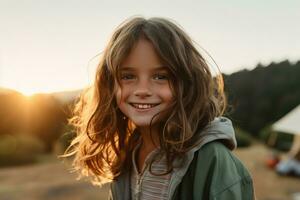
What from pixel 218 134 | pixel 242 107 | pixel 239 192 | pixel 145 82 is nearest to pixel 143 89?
pixel 145 82

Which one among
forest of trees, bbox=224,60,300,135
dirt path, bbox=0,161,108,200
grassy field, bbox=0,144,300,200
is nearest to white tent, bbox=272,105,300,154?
grassy field, bbox=0,144,300,200

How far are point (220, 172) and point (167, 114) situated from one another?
0.26 meters

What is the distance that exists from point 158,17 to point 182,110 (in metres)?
0.33

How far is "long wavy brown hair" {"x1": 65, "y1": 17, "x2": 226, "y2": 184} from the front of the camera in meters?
1.71

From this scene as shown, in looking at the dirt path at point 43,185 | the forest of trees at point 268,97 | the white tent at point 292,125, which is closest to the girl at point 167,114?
the dirt path at point 43,185

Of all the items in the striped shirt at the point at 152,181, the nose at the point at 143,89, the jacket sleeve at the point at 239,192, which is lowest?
the striped shirt at the point at 152,181

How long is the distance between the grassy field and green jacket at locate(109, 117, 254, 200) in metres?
5.42

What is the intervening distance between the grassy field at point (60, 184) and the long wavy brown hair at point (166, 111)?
503 centimetres

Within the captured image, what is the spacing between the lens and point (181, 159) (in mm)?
1653

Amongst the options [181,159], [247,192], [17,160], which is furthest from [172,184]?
[17,160]

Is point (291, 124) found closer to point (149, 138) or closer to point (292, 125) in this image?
point (292, 125)

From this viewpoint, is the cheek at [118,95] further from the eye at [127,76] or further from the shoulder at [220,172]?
the shoulder at [220,172]

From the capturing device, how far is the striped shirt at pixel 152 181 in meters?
1.74

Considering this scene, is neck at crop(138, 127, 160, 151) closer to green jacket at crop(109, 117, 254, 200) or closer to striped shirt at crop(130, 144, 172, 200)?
striped shirt at crop(130, 144, 172, 200)
